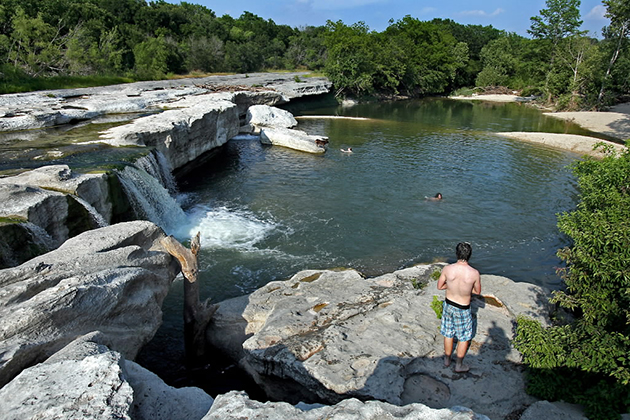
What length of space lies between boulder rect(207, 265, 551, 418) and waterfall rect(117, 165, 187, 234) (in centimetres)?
568

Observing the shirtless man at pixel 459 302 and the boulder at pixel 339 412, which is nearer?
the boulder at pixel 339 412

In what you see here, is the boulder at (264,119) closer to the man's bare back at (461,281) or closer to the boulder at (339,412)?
the man's bare back at (461,281)

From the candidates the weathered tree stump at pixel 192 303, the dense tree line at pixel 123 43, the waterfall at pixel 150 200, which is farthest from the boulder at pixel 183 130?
the dense tree line at pixel 123 43

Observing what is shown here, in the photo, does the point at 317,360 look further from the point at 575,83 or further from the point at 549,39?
the point at 549,39

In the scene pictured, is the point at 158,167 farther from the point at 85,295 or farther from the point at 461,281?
the point at 461,281

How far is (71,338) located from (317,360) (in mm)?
3424

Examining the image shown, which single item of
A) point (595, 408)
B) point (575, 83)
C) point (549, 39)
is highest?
point (549, 39)

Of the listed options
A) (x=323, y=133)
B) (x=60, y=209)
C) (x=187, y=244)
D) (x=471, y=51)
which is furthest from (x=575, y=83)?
(x=60, y=209)

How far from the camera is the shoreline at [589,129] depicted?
2842 cm

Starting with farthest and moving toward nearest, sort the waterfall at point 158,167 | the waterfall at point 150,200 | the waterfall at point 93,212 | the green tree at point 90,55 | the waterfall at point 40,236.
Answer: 1. the green tree at point 90,55
2. the waterfall at point 158,167
3. the waterfall at point 150,200
4. the waterfall at point 93,212
5. the waterfall at point 40,236

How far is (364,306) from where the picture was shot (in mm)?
8195

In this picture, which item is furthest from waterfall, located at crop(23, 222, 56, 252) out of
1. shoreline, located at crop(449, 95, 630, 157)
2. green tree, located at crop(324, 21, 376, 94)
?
green tree, located at crop(324, 21, 376, 94)

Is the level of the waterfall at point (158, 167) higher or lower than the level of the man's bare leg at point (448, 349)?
higher

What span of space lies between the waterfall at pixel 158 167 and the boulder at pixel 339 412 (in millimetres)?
12742
